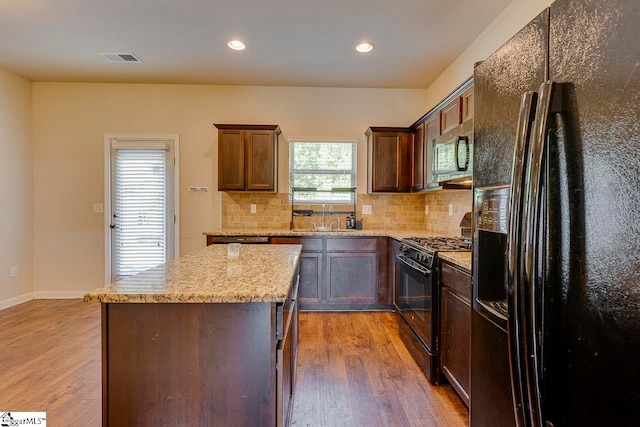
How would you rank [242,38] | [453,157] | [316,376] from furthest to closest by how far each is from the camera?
[242,38], [453,157], [316,376]

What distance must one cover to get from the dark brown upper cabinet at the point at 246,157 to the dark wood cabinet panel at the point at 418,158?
170 cm

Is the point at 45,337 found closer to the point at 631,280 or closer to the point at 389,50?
the point at 631,280

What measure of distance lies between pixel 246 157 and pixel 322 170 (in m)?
1.03

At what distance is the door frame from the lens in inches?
168

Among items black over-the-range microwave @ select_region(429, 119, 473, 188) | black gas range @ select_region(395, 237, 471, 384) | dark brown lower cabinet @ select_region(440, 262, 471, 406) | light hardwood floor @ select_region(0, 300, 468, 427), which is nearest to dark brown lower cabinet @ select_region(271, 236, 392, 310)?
light hardwood floor @ select_region(0, 300, 468, 427)

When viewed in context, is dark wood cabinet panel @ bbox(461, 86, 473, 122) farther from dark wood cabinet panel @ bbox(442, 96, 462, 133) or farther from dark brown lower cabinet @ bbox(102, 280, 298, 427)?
dark brown lower cabinet @ bbox(102, 280, 298, 427)

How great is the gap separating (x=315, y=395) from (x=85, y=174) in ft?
13.6

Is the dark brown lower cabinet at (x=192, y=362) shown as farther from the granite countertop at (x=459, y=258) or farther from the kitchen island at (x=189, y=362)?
the granite countertop at (x=459, y=258)

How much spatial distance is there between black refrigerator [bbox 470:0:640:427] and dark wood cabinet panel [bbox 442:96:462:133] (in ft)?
5.65

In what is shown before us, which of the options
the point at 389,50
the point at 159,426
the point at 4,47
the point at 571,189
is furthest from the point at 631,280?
the point at 4,47

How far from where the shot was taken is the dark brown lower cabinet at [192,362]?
1238 mm

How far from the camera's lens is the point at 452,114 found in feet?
9.19

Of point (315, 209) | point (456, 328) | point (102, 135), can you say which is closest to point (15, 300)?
point (102, 135)

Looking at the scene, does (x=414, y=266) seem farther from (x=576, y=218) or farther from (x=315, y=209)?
(x=315, y=209)
